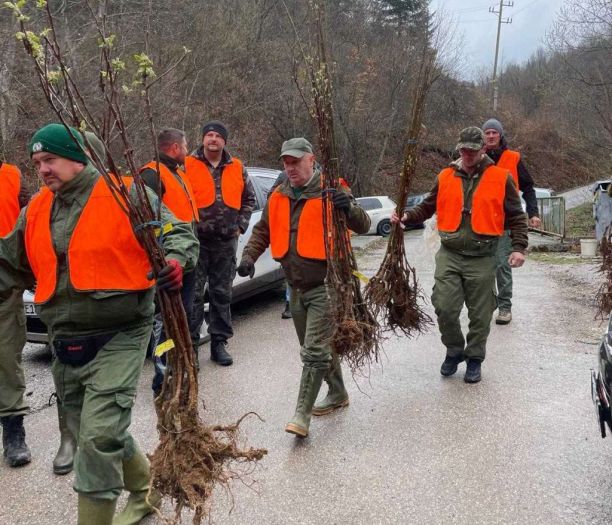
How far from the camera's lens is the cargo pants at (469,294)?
473 cm

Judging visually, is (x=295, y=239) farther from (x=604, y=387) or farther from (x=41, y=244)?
(x=604, y=387)

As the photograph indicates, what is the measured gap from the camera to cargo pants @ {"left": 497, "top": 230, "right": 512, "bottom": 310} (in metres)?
6.48

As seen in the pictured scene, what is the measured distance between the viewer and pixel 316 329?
3.96 meters

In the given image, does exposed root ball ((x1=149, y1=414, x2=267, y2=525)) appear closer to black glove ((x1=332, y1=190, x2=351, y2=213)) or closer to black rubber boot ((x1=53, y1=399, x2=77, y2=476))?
black rubber boot ((x1=53, y1=399, x2=77, y2=476))

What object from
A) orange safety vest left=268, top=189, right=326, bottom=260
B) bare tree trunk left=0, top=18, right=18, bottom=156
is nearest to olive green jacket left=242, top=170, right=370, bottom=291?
orange safety vest left=268, top=189, right=326, bottom=260

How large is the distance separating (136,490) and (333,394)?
68.4 inches

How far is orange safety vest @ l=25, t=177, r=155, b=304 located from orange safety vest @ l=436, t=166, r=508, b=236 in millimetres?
2766

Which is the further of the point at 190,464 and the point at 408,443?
the point at 408,443

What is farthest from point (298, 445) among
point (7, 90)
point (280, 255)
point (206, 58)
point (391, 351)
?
point (206, 58)

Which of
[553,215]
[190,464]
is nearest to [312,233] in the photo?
[190,464]

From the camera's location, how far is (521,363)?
5.26m

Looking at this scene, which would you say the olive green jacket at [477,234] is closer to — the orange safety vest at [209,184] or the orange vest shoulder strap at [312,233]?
the orange vest shoulder strap at [312,233]

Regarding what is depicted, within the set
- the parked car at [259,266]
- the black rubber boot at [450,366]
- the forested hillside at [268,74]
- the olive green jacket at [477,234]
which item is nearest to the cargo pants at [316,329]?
the olive green jacket at [477,234]

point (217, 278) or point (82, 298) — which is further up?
point (82, 298)
